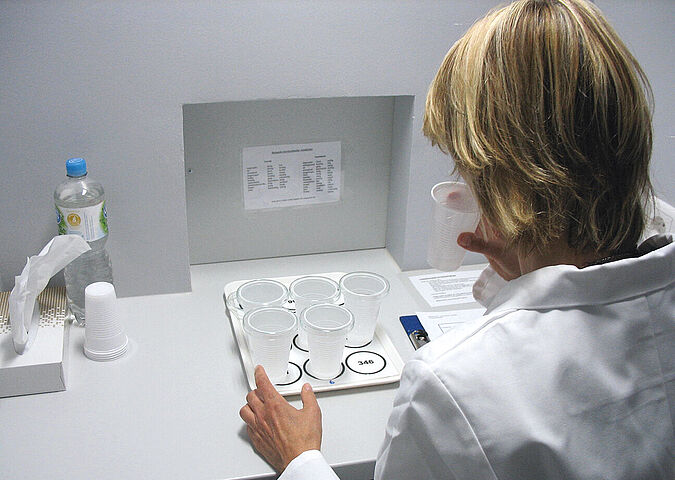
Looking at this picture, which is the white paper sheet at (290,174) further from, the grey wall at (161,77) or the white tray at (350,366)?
the white tray at (350,366)

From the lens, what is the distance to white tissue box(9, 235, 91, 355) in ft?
3.79

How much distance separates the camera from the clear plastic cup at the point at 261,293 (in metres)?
1.30

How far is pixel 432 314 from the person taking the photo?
1.44m

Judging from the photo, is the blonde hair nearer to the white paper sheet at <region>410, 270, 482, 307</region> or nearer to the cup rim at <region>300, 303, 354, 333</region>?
the cup rim at <region>300, 303, 354, 333</region>

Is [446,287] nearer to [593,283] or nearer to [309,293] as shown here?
[309,293]

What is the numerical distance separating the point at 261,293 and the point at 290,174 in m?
0.37

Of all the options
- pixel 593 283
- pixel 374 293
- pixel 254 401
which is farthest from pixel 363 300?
pixel 593 283

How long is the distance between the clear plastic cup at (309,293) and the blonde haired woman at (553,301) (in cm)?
46

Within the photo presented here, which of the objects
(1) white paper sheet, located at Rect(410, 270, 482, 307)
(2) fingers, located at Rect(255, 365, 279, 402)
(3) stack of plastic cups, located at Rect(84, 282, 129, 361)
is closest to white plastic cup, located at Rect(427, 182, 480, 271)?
(1) white paper sheet, located at Rect(410, 270, 482, 307)

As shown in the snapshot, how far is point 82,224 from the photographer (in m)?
1.28

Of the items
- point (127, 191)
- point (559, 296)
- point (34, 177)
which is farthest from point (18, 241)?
point (559, 296)

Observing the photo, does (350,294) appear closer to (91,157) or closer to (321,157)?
Result: (321,157)

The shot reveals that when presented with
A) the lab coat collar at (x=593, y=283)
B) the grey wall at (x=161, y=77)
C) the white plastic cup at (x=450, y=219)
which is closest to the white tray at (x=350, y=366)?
the white plastic cup at (x=450, y=219)

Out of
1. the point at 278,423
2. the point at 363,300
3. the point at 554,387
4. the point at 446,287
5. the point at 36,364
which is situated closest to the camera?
the point at 554,387
